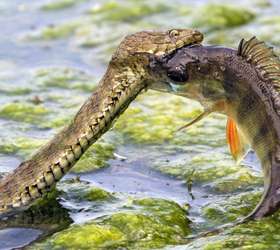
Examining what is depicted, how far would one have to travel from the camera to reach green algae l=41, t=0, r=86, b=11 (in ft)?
31.4

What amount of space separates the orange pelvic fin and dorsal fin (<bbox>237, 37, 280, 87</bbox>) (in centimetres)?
37

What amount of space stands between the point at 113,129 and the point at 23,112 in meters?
0.77

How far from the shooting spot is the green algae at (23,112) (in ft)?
21.1

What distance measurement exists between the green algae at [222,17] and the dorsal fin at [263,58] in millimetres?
4384

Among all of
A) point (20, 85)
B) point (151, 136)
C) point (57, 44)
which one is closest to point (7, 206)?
point (151, 136)

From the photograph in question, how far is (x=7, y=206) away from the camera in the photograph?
4.66m

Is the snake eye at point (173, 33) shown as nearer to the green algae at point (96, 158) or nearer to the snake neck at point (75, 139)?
the snake neck at point (75, 139)

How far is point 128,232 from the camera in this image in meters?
4.45

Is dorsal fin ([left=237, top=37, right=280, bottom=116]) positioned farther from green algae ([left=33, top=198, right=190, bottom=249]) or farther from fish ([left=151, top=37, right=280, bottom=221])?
green algae ([left=33, top=198, right=190, bottom=249])

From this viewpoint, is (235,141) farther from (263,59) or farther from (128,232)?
(128,232)

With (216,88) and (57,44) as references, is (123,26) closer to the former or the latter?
(57,44)

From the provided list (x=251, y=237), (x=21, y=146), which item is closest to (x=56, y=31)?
(x=21, y=146)

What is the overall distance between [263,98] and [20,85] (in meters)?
3.44

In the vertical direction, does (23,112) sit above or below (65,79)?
below
